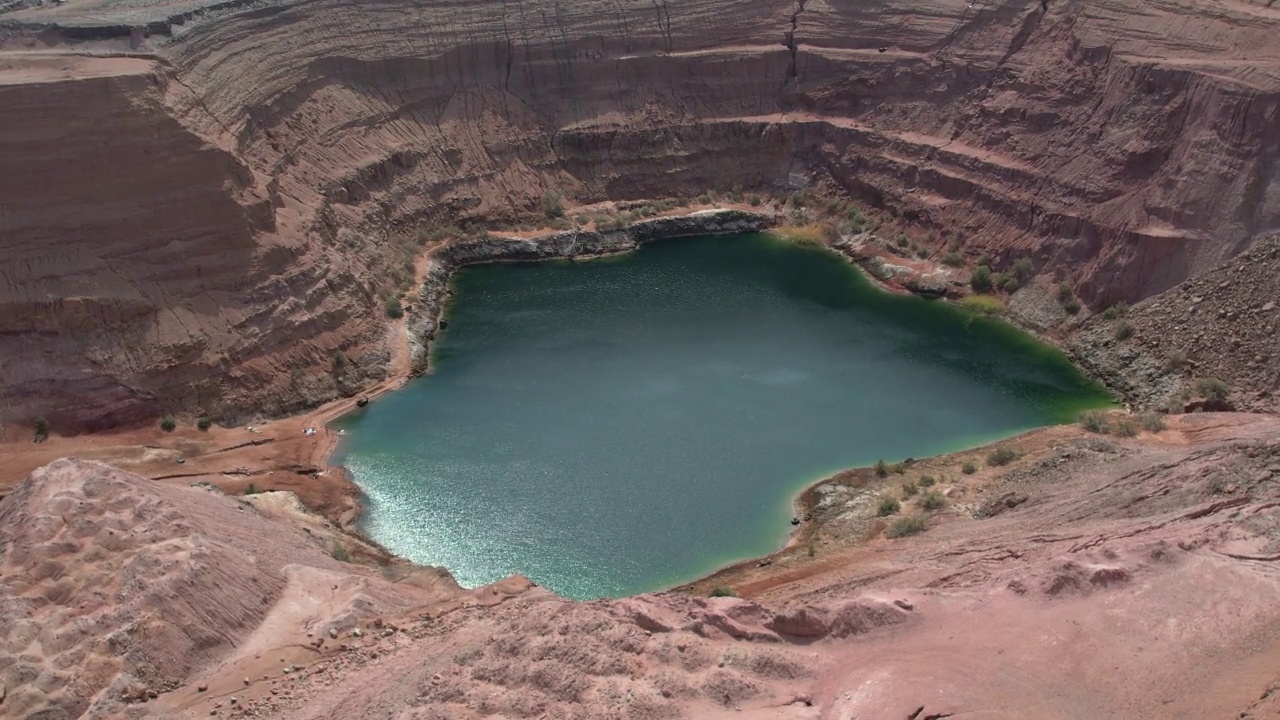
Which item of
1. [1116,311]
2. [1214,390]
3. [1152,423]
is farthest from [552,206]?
[1214,390]

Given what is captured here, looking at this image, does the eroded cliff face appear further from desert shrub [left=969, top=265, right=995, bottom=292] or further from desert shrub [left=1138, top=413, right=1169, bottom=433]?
desert shrub [left=1138, top=413, right=1169, bottom=433]

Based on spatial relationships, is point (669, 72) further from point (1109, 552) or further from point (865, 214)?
point (1109, 552)

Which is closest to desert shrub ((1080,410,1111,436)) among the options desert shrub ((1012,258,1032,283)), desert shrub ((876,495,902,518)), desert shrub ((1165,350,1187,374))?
desert shrub ((1165,350,1187,374))

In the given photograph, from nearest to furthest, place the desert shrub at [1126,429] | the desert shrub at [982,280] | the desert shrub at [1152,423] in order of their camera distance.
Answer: the desert shrub at [1126,429]
the desert shrub at [1152,423]
the desert shrub at [982,280]

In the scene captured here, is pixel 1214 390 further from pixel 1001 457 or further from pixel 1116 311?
pixel 1001 457

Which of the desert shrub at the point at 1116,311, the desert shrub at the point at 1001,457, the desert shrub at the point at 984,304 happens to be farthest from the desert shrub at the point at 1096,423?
the desert shrub at the point at 984,304

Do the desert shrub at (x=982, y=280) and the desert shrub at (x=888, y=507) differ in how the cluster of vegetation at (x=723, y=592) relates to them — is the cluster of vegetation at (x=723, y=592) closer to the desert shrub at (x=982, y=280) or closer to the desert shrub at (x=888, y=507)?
the desert shrub at (x=888, y=507)

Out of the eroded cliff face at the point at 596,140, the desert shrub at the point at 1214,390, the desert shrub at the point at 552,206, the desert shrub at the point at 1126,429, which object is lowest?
the desert shrub at the point at 1126,429
